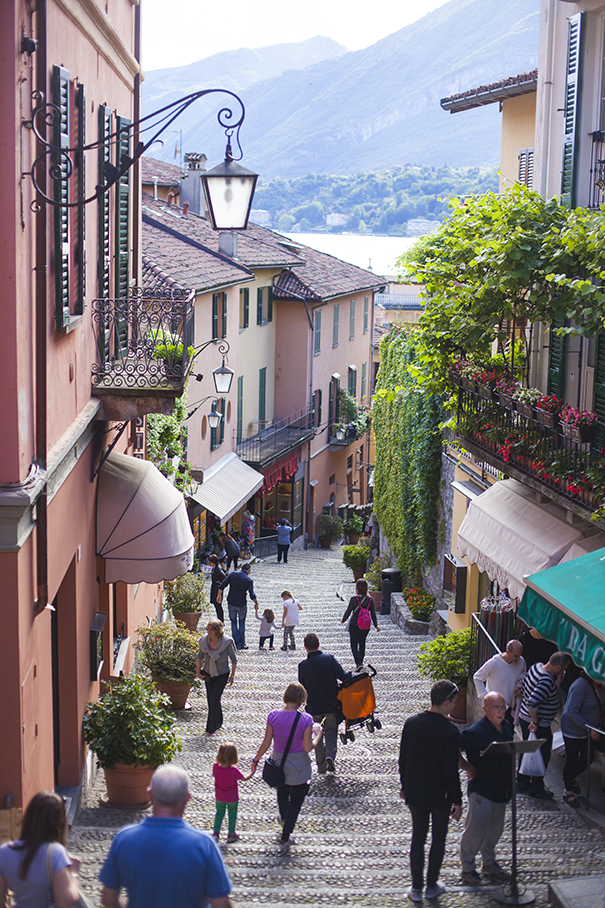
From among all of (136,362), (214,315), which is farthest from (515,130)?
(214,315)

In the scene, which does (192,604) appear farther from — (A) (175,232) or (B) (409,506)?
(A) (175,232)

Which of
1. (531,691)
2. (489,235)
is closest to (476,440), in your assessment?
(489,235)

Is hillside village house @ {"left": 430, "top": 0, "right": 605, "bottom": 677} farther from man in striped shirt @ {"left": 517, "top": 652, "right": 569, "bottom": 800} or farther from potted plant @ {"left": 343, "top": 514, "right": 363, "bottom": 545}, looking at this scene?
potted plant @ {"left": 343, "top": 514, "right": 363, "bottom": 545}

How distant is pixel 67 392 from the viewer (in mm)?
8141

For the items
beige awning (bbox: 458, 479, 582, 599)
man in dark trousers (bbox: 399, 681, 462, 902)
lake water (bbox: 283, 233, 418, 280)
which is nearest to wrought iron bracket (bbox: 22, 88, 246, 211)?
man in dark trousers (bbox: 399, 681, 462, 902)

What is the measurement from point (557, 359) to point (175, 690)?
6141 millimetres

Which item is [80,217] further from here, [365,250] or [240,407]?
[365,250]

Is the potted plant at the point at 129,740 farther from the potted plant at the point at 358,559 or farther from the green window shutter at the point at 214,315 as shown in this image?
the green window shutter at the point at 214,315

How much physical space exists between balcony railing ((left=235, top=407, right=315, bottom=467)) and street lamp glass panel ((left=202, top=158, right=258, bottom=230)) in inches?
928

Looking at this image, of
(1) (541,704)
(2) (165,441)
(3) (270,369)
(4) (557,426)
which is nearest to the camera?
(1) (541,704)

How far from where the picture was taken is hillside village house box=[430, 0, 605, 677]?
9.38 meters

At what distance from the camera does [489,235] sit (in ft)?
35.7

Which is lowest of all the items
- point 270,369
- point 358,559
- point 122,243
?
point 358,559

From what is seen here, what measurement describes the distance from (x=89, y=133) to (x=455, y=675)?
25.9 ft
